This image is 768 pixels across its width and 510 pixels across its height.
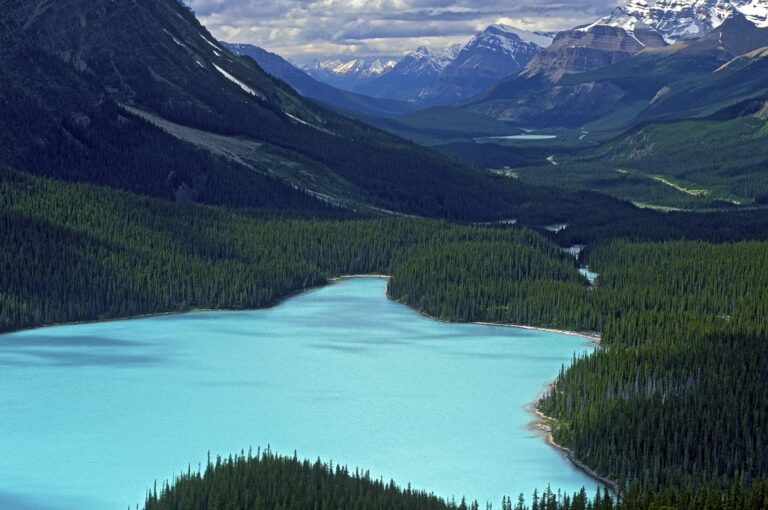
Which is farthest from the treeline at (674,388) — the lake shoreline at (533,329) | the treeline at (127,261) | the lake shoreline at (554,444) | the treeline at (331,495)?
the treeline at (127,261)

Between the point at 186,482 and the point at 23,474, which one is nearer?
the point at 186,482

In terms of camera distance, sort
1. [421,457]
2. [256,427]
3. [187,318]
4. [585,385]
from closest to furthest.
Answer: [421,457]
[256,427]
[585,385]
[187,318]

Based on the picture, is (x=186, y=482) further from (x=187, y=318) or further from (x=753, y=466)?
(x=187, y=318)

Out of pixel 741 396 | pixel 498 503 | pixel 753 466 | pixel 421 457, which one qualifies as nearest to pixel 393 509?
pixel 498 503

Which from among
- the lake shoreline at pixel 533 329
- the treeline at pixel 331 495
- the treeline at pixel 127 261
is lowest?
the treeline at pixel 331 495

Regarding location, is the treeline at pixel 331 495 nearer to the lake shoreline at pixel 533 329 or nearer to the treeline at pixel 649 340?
the treeline at pixel 649 340

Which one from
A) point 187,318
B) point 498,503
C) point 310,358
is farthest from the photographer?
point 187,318

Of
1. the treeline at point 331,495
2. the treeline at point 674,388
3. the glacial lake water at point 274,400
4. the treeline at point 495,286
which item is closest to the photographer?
the treeline at point 331,495
